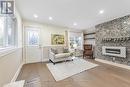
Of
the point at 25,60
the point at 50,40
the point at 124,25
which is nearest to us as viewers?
the point at 124,25

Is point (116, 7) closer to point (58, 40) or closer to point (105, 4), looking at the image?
point (105, 4)

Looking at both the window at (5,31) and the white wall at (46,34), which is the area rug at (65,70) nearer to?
the white wall at (46,34)

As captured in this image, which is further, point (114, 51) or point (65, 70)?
point (114, 51)

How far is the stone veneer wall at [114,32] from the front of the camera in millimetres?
4033

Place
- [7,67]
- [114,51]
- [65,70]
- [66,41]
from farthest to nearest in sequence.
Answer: [66,41]
[114,51]
[65,70]
[7,67]

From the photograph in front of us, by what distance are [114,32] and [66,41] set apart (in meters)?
3.22

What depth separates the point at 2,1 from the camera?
193cm

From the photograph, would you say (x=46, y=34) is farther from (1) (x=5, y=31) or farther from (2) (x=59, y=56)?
(1) (x=5, y=31)

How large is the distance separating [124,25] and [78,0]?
2.62m

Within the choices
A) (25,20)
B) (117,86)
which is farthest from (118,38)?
(25,20)

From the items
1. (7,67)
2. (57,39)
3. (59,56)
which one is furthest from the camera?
(57,39)

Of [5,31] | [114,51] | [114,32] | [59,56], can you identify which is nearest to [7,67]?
[5,31]

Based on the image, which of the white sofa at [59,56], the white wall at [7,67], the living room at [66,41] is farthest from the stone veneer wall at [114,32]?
the white wall at [7,67]

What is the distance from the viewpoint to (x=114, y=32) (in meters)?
4.66
